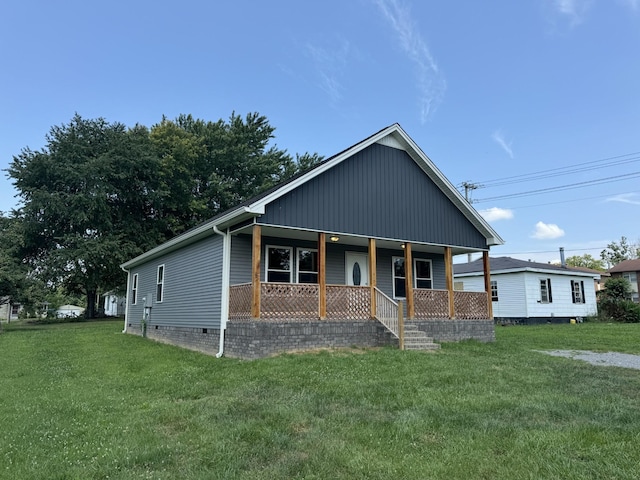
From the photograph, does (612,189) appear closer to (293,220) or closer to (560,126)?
(560,126)

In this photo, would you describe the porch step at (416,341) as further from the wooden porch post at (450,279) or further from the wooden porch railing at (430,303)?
the wooden porch post at (450,279)

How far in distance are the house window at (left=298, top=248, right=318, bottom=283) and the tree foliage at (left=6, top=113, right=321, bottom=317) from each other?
15.8m

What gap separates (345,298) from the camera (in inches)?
476

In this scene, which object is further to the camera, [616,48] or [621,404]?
[616,48]

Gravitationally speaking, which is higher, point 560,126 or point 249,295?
point 560,126

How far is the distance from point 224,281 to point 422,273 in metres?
8.04

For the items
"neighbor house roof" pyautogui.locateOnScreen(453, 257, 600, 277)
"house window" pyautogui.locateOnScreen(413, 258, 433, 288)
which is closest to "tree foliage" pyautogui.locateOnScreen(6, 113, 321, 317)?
"neighbor house roof" pyautogui.locateOnScreen(453, 257, 600, 277)

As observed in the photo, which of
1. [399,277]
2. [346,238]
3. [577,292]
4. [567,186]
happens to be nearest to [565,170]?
[567,186]

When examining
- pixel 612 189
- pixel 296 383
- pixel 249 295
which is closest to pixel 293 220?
pixel 249 295

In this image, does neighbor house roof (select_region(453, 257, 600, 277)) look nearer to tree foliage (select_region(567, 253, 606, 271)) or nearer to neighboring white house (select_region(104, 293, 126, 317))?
neighboring white house (select_region(104, 293, 126, 317))

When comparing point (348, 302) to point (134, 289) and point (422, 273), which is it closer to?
point (422, 273)

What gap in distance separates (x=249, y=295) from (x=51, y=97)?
13.6 m

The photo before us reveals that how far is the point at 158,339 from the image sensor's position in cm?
1598

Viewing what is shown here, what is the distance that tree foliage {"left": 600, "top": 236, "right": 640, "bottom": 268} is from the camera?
61.3m
